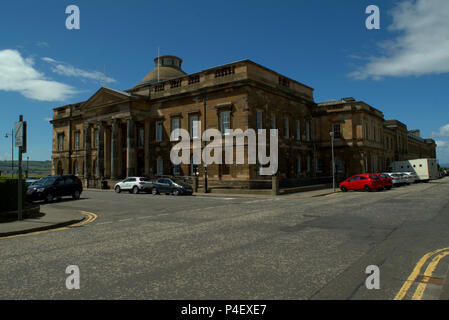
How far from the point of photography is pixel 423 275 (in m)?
5.29

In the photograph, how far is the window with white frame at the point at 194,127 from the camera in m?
34.9

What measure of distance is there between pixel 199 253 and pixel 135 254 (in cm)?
140

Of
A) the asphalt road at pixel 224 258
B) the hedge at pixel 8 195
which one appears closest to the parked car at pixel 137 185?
the hedge at pixel 8 195

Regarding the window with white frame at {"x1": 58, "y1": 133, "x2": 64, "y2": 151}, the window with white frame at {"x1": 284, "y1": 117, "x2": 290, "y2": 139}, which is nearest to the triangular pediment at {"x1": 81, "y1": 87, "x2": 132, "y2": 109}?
the window with white frame at {"x1": 58, "y1": 133, "x2": 64, "y2": 151}

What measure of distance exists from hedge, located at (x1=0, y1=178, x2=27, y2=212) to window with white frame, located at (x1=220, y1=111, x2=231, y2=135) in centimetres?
2121

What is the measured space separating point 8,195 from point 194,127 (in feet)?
76.5

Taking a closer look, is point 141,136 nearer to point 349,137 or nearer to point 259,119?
point 259,119

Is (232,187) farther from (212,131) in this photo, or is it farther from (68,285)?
(68,285)

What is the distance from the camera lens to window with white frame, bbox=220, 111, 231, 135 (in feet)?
106

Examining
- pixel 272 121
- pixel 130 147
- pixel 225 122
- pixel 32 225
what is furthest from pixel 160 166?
pixel 32 225

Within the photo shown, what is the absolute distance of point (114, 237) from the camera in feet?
29.8

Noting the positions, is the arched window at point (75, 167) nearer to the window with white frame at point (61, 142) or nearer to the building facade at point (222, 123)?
the building facade at point (222, 123)

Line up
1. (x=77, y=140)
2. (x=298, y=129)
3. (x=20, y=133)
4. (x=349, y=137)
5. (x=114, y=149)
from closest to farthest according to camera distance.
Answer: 1. (x=20, y=133)
2. (x=114, y=149)
3. (x=298, y=129)
4. (x=349, y=137)
5. (x=77, y=140)
